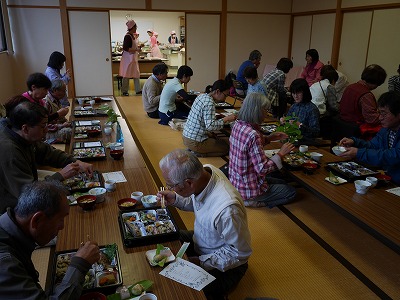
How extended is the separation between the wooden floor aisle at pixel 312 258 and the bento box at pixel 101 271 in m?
0.98

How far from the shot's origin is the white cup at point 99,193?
2156mm

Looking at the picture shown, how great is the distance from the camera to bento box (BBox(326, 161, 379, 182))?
2.63 m

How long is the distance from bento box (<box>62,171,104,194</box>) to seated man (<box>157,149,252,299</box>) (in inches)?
31.0

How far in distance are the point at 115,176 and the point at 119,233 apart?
0.78 meters

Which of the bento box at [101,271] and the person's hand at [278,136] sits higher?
the person's hand at [278,136]

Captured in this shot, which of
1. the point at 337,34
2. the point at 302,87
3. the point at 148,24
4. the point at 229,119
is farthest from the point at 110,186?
the point at 148,24

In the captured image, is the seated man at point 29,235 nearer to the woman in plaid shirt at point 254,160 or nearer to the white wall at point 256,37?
the woman in plaid shirt at point 254,160

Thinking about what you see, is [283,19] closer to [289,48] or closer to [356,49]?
[289,48]

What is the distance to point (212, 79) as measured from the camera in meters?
9.77

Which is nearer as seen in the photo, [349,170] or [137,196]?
[137,196]

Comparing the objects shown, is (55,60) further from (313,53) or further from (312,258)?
(312,258)

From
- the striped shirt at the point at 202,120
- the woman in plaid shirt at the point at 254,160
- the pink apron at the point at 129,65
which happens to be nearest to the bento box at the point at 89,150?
the woman in plaid shirt at the point at 254,160

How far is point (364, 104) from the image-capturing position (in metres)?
4.36

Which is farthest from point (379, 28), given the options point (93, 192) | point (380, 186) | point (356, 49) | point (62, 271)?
point (62, 271)
